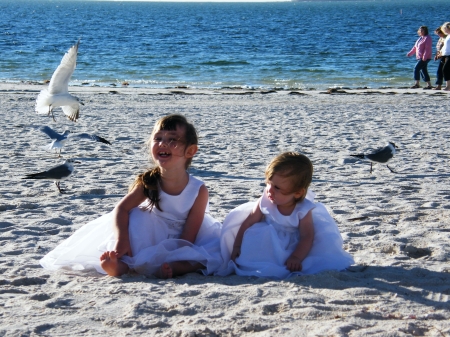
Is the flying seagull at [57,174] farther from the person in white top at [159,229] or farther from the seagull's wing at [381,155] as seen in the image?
the seagull's wing at [381,155]

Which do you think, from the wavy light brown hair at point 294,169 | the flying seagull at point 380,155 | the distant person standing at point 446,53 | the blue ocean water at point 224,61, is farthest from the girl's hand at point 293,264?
the blue ocean water at point 224,61

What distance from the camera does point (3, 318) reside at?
8.60 feet

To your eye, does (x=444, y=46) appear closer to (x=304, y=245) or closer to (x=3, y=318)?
(x=304, y=245)

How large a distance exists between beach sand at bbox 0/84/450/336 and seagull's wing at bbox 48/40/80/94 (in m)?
0.69

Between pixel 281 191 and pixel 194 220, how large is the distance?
527mm

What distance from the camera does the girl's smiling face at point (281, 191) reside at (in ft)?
11.0

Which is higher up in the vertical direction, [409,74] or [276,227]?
[409,74]

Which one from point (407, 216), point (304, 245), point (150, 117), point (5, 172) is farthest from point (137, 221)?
point (150, 117)

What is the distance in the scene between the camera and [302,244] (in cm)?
336

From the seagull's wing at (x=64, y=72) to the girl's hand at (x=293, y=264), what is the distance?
256 inches

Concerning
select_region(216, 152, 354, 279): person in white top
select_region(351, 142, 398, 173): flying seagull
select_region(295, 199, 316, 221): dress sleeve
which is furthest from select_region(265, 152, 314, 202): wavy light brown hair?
select_region(351, 142, 398, 173): flying seagull

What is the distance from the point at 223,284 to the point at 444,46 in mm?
11837

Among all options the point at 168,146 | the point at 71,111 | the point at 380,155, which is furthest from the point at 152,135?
the point at 71,111

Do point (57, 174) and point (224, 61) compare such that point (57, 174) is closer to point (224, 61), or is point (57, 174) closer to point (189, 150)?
point (189, 150)
